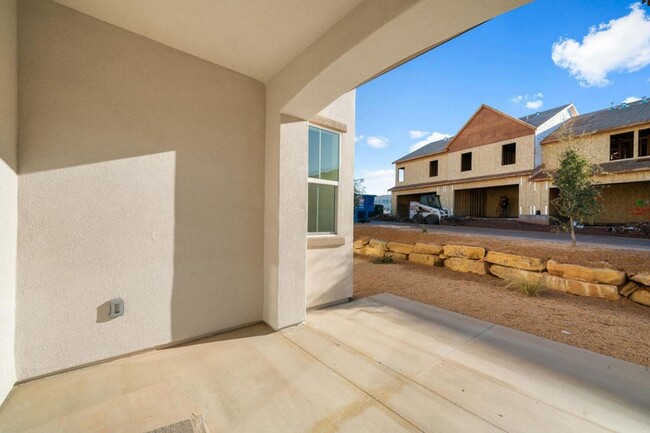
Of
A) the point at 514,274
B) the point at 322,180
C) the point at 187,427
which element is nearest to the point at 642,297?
the point at 514,274

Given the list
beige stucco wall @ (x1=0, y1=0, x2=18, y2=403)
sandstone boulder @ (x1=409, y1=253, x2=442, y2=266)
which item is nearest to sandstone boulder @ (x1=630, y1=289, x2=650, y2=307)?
sandstone boulder @ (x1=409, y1=253, x2=442, y2=266)

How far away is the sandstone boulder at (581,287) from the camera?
13.8 ft

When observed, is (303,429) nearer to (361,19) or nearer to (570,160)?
(361,19)

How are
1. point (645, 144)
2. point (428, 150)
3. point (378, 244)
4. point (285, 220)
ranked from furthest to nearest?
point (428, 150), point (645, 144), point (378, 244), point (285, 220)

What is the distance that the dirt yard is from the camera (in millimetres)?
3006

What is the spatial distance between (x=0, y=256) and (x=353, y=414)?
2.80m

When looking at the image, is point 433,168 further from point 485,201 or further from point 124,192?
point 124,192

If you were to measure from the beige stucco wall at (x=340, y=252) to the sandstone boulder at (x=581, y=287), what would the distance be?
402 cm

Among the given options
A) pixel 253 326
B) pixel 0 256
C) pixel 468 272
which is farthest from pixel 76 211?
pixel 468 272

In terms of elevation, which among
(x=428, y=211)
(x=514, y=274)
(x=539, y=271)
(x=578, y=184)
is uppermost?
(x=578, y=184)

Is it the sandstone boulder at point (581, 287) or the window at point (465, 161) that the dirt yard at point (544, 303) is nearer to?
the sandstone boulder at point (581, 287)

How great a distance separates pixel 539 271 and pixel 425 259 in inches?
101

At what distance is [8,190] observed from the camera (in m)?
1.87

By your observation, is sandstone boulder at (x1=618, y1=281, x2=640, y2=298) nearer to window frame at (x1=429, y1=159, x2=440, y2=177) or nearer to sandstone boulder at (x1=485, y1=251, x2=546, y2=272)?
sandstone boulder at (x1=485, y1=251, x2=546, y2=272)
